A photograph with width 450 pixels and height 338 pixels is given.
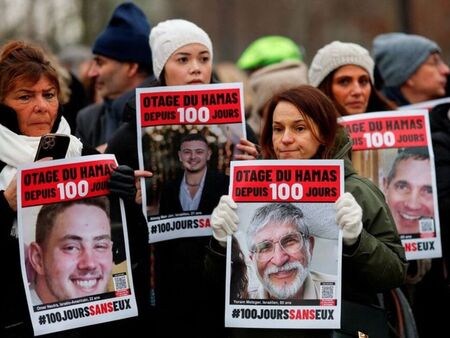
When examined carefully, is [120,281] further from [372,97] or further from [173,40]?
[372,97]

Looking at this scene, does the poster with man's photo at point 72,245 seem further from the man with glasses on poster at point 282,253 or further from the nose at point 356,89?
the nose at point 356,89

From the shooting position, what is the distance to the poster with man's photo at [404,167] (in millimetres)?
7516

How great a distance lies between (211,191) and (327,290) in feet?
3.86

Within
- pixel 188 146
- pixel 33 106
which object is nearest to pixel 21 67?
pixel 33 106

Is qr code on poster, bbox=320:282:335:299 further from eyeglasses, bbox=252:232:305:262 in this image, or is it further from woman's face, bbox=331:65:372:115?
woman's face, bbox=331:65:372:115

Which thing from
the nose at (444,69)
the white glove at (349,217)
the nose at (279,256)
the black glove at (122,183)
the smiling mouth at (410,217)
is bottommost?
the nose at (279,256)

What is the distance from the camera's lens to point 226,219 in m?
6.25

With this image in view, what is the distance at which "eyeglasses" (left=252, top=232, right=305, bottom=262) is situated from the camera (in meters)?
6.29

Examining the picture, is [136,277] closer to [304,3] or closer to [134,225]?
[134,225]

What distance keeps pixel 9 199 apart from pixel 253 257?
3.79 feet

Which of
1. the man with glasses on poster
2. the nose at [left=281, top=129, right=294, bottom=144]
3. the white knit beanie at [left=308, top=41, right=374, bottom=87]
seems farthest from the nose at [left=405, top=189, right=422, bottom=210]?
the man with glasses on poster

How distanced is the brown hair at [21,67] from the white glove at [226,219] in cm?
108

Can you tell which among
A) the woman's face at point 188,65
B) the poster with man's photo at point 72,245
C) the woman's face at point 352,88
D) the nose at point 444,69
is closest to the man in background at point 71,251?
the poster with man's photo at point 72,245

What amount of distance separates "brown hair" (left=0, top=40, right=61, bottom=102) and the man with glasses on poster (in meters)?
1.26
